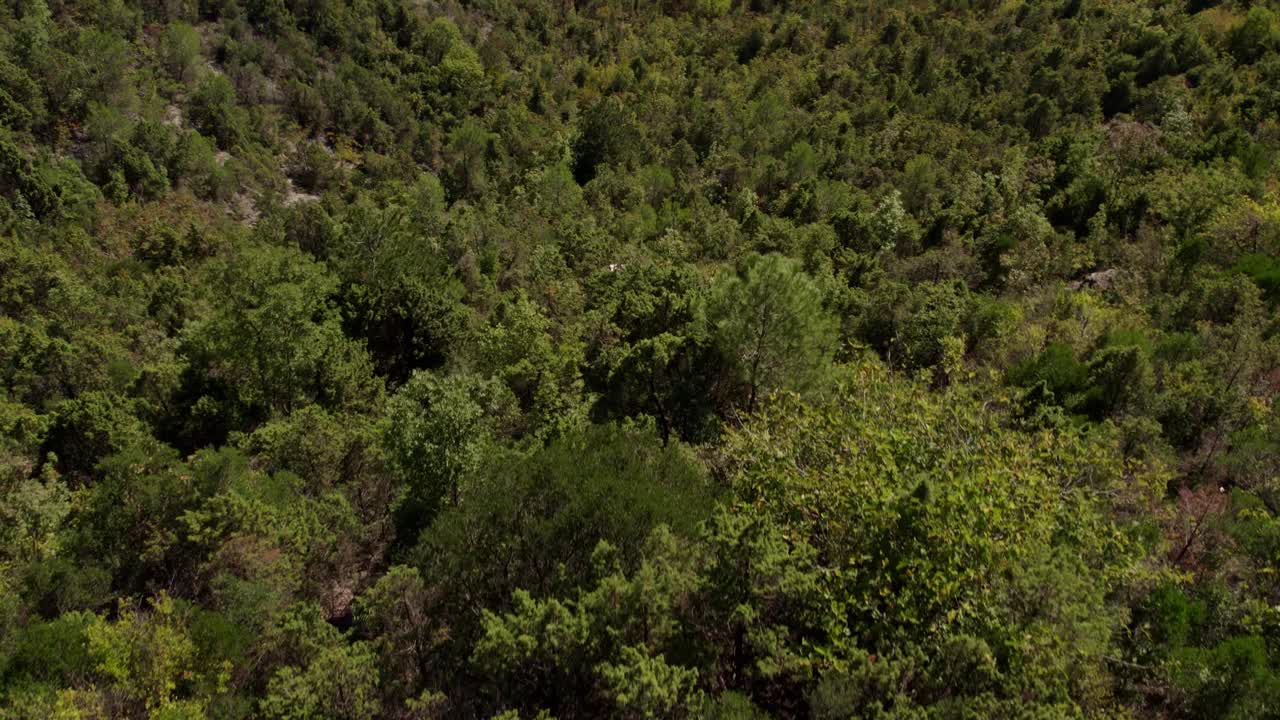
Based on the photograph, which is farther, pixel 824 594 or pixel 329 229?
pixel 329 229

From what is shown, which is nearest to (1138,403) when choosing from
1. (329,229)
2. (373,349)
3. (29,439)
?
(373,349)

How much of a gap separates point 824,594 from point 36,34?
107145mm

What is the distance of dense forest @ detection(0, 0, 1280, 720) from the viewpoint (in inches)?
709

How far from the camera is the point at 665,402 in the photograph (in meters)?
36.1

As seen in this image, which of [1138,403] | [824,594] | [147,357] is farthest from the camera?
[147,357]

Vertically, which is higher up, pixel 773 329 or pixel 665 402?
pixel 773 329

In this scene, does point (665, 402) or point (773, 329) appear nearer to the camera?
point (773, 329)

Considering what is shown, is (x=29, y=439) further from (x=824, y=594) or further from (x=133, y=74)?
(x=133, y=74)

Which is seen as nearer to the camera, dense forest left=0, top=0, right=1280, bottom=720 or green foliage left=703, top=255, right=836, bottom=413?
dense forest left=0, top=0, right=1280, bottom=720

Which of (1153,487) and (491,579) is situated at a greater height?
(1153,487)

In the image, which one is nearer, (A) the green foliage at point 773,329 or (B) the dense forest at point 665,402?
(B) the dense forest at point 665,402

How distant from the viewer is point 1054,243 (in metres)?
54.9

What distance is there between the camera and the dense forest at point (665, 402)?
18.0 metres

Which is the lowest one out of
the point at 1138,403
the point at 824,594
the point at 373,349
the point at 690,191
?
the point at 373,349
